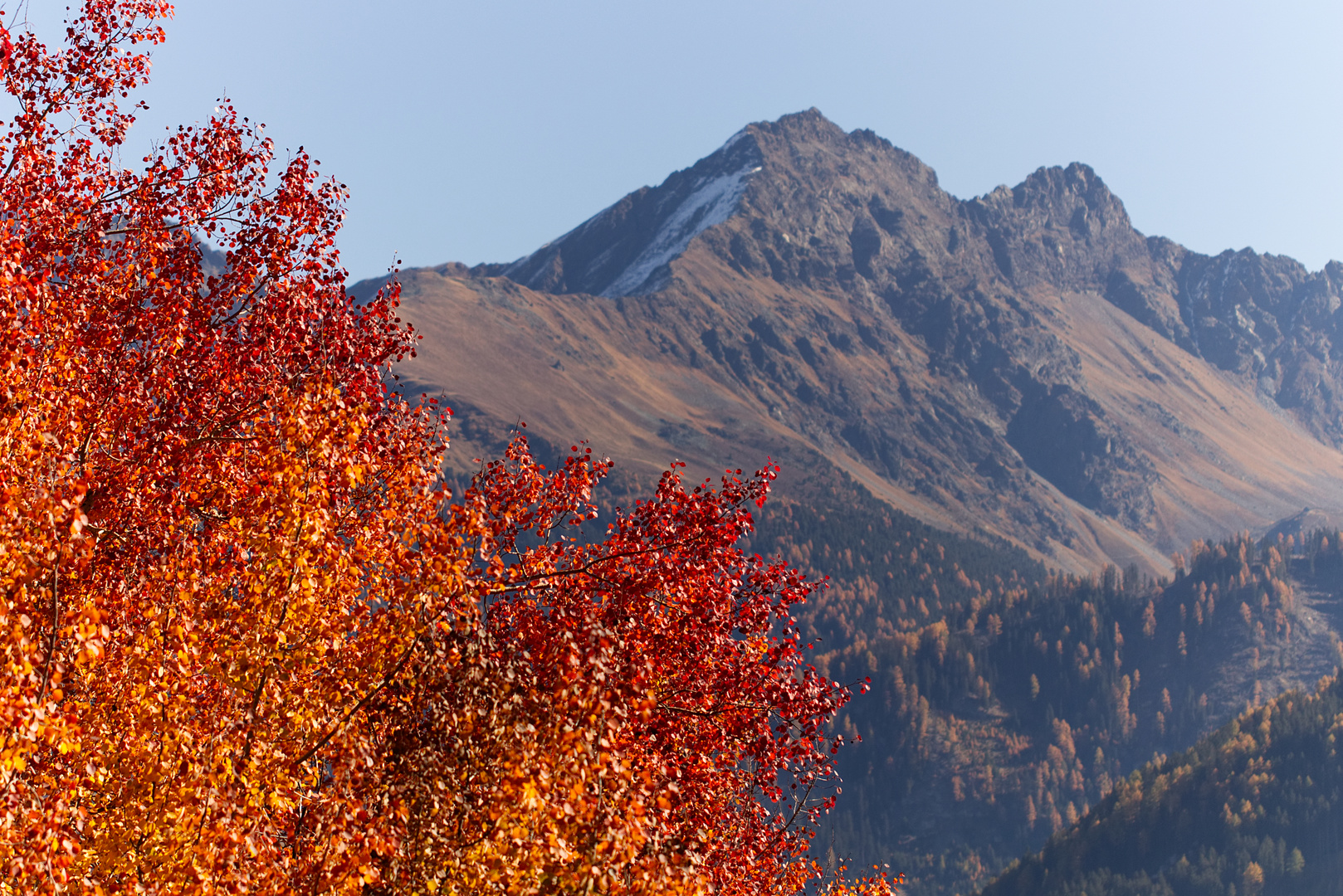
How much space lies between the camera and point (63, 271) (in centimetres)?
2081

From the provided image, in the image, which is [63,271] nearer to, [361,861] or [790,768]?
[361,861]

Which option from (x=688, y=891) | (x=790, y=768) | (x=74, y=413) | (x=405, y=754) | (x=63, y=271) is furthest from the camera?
(x=790, y=768)

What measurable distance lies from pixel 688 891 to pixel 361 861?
3.98 m

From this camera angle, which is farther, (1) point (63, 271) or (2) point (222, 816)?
(1) point (63, 271)

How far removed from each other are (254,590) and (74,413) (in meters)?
5.80

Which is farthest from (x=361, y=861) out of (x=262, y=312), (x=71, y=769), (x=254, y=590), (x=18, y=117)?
(x=18, y=117)

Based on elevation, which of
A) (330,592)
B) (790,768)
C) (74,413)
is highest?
(74,413)

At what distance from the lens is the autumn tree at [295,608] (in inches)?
555

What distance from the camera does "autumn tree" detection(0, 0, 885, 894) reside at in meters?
14.1

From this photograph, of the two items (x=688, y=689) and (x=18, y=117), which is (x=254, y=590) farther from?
(x=18, y=117)

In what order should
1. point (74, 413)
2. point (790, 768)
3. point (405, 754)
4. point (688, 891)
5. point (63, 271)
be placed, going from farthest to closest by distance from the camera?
1. point (790, 768)
2. point (63, 271)
3. point (74, 413)
4. point (405, 754)
5. point (688, 891)

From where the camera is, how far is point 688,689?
71.2 feet

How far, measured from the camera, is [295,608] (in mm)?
15805

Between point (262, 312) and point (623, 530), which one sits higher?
point (262, 312)
